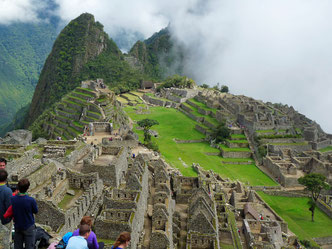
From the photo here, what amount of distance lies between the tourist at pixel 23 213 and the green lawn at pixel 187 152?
29.1 metres

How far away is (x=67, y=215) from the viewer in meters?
15.9

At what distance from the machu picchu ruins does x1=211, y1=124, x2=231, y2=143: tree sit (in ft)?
3.12

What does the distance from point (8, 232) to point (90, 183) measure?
11.1m

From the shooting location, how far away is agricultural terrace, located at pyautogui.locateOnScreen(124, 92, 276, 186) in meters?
45.9

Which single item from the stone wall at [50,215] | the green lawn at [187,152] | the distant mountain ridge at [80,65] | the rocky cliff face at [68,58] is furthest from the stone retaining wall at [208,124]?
the rocky cliff face at [68,58]

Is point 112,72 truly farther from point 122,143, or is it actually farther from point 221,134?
point 122,143

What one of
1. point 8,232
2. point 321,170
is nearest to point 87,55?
point 321,170

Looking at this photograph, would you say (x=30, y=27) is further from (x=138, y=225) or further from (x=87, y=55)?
(x=138, y=225)

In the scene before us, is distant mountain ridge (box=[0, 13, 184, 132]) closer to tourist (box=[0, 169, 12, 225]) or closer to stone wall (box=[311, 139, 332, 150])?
stone wall (box=[311, 139, 332, 150])

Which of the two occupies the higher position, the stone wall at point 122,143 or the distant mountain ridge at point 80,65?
the distant mountain ridge at point 80,65

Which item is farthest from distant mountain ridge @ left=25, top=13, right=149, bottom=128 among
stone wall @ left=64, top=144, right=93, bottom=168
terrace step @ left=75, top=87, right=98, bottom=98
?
stone wall @ left=64, top=144, right=93, bottom=168

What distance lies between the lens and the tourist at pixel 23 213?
326 inches

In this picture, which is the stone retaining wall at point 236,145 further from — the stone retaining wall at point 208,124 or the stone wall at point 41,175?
the stone wall at point 41,175

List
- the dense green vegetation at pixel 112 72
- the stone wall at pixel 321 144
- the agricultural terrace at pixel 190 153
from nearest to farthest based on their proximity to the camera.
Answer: the agricultural terrace at pixel 190 153
the stone wall at pixel 321 144
the dense green vegetation at pixel 112 72
